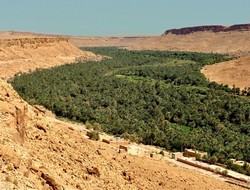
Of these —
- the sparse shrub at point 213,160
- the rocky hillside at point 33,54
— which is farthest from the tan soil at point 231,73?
the sparse shrub at point 213,160

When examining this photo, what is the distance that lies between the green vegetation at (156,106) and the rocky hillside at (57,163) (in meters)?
17.4

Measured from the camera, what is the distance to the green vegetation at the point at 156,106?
146 feet

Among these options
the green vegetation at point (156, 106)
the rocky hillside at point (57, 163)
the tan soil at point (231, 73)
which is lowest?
the green vegetation at point (156, 106)

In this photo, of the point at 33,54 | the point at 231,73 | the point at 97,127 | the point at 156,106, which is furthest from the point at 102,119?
the point at 33,54

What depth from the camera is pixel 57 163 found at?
1645 centimetres

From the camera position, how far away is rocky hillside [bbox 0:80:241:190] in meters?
14.0

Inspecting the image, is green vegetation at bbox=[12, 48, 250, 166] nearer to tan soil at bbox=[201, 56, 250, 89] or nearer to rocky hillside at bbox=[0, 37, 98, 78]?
tan soil at bbox=[201, 56, 250, 89]

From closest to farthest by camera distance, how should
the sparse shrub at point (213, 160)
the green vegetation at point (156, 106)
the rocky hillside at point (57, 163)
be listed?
1. the rocky hillside at point (57, 163)
2. the sparse shrub at point (213, 160)
3. the green vegetation at point (156, 106)

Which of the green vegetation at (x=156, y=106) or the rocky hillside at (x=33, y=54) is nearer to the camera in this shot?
the green vegetation at (x=156, y=106)

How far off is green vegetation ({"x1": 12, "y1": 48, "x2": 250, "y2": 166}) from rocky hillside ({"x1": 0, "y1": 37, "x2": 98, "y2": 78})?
24.9 ft

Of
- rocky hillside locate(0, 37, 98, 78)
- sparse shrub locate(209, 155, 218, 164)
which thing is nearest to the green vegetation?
sparse shrub locate(209, 155, 218, 164)

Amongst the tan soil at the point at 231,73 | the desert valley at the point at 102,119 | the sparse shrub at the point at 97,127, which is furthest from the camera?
the tan soil at the point at 231,73

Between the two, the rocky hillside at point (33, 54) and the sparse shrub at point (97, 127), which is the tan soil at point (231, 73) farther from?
the sparse shrub at point (97, 127)

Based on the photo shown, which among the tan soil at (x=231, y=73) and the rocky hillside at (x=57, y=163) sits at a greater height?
the rocky hillside at (x=57, y=163)
